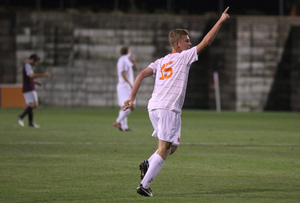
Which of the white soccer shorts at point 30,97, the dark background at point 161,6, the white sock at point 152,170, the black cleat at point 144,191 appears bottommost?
the white soccer shorts at point 30,97

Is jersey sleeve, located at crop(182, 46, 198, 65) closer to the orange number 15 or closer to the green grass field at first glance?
the orange number 15

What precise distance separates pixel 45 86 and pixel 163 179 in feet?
69.0

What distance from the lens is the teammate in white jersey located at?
5.69m

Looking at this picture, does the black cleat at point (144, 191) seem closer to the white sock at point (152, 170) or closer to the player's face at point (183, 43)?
the white sock at point (152, 170)

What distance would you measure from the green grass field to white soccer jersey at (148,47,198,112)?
39.8 inches

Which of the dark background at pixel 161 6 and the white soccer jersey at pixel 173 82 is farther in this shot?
the dark background at pixel 161 6

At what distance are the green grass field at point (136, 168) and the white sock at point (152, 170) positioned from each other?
0.18m

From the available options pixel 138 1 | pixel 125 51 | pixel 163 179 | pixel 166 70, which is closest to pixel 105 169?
pixel 163 179

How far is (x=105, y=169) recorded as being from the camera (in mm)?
7602

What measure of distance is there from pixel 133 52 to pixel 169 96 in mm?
21316

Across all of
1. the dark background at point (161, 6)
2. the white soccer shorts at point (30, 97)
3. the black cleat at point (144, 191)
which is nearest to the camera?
the black cleat at point (144, 191)

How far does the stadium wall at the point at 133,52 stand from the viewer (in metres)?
26.9

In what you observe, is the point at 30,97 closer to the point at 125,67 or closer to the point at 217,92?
the point at 125,67

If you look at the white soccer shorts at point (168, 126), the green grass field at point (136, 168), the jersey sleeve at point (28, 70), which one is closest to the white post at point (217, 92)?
the jersey sleeve at point (28, 70)
